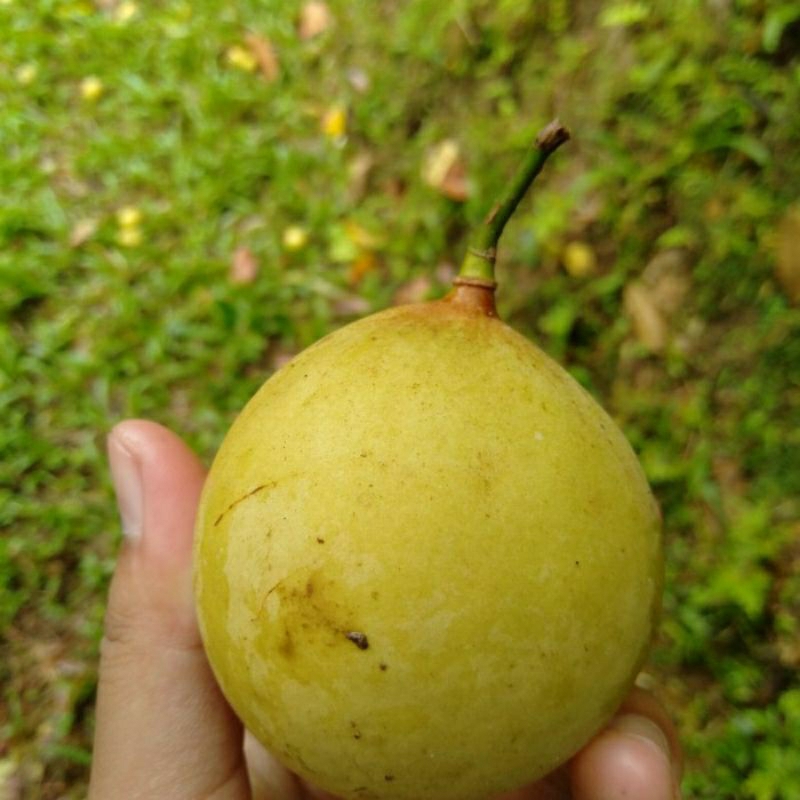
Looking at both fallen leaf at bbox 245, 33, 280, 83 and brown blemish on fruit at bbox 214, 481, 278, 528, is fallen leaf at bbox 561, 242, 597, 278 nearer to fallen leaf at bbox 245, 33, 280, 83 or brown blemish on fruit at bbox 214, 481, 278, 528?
fallen leaf at bbox 245, 33, 280, 83

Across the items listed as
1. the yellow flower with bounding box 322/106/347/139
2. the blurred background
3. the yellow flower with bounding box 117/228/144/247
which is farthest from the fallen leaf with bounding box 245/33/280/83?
the yellow flower with bounding box 117/228/144/247

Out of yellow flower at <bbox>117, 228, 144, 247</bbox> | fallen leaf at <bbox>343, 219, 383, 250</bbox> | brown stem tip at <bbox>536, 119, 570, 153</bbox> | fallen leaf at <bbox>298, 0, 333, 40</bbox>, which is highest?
brown stem tip at <bbox>536, 119, 570, 153</bbox>

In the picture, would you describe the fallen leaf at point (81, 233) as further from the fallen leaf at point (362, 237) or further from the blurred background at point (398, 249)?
the fallen leaf at point (362, 237)

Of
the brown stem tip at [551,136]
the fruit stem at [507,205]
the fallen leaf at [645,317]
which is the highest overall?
the brown stem tip at [551,136]

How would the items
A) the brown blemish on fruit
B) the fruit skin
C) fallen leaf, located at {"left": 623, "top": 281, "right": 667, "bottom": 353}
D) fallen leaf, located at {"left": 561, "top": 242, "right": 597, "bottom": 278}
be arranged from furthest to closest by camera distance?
fallen leaf, located at {"left": 561, "top": 242, "right": 597, "bottom": 278} < fallen leaf, located at {"left": 623, "top": 281, "right": 667, "bottom": 353} < the brown blemish on fruit < the fruit skin

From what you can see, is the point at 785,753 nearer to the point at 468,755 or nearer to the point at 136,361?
the point at 468,755

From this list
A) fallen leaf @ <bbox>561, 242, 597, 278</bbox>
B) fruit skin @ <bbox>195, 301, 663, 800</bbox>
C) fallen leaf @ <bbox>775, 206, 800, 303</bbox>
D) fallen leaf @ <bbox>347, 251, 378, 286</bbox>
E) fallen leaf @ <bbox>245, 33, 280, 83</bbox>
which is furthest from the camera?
fallen leaf @ <bbox>245, 33, 280, 83</bbox>

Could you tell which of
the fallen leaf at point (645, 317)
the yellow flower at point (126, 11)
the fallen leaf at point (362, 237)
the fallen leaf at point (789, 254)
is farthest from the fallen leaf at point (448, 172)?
the yellow flower at point (126, 11)
